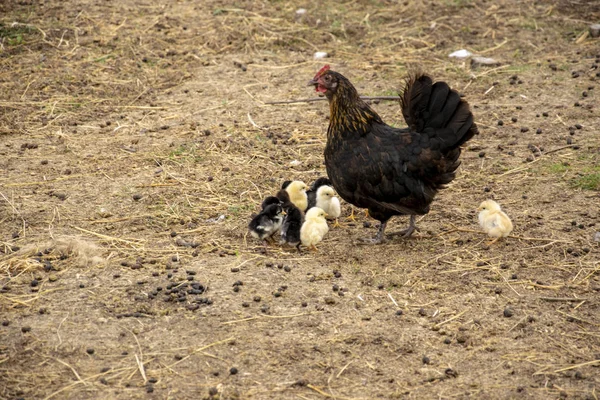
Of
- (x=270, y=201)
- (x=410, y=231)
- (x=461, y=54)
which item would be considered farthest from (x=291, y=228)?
(x=461, y=54)

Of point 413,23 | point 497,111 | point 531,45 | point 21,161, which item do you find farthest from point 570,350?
point 413,23

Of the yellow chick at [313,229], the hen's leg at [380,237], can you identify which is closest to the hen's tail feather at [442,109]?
the hen's leg at [380,237]

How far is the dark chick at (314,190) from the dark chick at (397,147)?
14.9 inches

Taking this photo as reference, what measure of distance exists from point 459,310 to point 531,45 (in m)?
6.06

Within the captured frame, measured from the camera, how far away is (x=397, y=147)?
19.9ft

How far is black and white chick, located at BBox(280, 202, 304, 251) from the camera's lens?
6051 mm

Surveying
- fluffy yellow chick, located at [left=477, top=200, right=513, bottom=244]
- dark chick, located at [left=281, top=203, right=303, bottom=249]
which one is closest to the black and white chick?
dark chick, located at [left=281, top=203, right=303, bottom=249]

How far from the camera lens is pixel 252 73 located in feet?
31.3

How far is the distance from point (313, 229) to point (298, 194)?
718 mm

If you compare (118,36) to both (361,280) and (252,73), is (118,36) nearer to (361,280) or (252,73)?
(252,73)

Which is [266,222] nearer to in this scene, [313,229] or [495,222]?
[313,229]

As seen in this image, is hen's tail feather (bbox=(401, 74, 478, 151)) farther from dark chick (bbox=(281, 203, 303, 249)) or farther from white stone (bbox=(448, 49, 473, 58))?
white stone (bbox=(448, 49, 473, 58))

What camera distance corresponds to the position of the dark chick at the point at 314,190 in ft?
21.5

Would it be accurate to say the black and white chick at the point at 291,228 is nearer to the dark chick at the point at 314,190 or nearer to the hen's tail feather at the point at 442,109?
the dark chick at the point at 314,190
